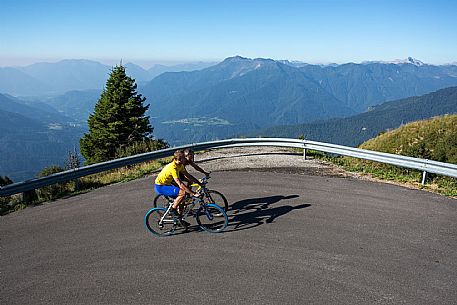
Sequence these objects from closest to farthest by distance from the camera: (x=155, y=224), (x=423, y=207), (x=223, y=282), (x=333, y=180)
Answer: (x=223, y=282), (x=155, y=224), (x=423, y=207), (x=333, y=180)

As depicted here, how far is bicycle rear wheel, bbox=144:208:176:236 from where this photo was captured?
25.1 ft

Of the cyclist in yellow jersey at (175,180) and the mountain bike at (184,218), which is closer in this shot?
the cyclist in yellow jersey at (175,180)

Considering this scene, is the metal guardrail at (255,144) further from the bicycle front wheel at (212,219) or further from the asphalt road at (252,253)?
the bicycle front wheel at (212,219)

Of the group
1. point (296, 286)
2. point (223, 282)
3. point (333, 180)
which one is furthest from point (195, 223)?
point (333, 180)

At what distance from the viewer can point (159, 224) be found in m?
7.69

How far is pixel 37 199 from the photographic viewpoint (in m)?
10.5

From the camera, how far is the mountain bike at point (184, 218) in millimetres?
7633

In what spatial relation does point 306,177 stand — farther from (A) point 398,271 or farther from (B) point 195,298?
(B) point 195,298

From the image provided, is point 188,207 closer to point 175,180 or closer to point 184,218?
point 184,218

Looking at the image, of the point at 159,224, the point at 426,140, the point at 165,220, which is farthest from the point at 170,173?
the point at 426,140

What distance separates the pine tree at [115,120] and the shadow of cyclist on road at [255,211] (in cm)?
2579

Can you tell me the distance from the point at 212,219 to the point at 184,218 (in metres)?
0.58

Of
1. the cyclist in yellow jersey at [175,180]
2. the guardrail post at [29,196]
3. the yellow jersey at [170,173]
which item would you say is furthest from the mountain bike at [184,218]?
the guardrail post at [29,196]

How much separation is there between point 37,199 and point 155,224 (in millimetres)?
4486
